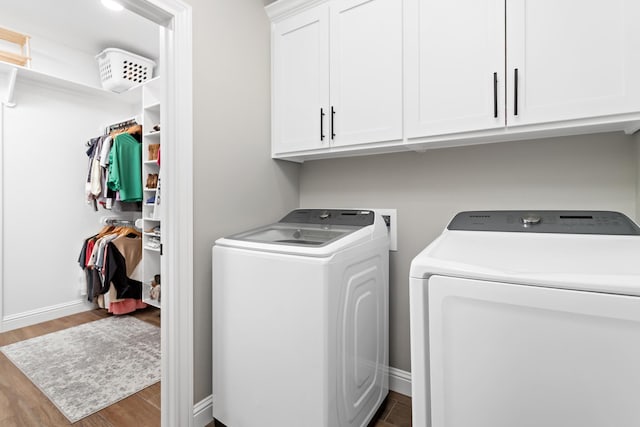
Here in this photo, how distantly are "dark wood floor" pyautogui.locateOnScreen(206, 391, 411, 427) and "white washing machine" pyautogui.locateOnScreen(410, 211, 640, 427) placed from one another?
84 cm

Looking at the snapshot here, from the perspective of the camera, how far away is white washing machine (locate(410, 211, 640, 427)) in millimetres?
675

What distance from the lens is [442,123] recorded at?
1399mm

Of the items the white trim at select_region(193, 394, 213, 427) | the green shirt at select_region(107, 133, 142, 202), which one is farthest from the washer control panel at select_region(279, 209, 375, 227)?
the green shirt at select_region(107, 133, 142, 202)

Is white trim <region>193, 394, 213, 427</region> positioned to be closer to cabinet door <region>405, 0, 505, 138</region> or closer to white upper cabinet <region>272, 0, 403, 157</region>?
white upper cabinet <region>272, 0, 403, 157</region>

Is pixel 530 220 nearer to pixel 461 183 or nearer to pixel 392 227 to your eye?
pixel 461 183

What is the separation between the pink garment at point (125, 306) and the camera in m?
3.13

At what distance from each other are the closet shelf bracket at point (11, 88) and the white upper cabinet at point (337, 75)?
236 cm

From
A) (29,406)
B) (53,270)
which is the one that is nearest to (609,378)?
(29,406)

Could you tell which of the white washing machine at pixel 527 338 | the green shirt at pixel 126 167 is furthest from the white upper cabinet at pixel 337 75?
the green shirt at pixel 126 167

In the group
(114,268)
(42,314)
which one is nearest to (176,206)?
(114,268)

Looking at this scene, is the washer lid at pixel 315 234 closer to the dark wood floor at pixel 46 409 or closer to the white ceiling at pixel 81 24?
the dark wood floor at pixel 46 409

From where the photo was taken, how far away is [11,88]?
105 inches

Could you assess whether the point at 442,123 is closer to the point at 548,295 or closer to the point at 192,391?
→ the point at 548,295

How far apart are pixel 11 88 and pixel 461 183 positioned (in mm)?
3597
